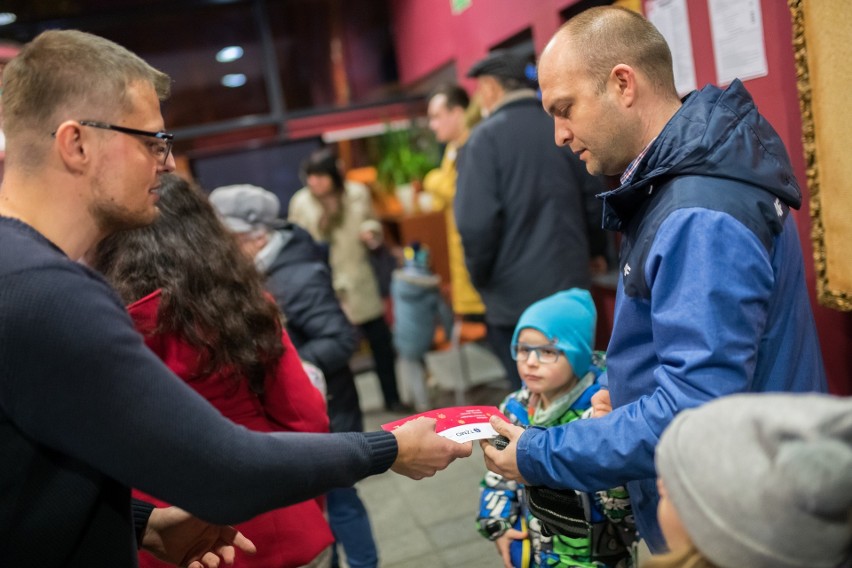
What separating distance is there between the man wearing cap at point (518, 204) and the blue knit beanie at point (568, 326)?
110cm

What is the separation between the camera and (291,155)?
7.24 m

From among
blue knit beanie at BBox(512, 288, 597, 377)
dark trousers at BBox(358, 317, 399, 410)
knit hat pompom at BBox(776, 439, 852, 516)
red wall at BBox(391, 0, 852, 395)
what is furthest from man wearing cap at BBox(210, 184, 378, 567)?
dark trousers at BBox(358, 317, 399, 410)

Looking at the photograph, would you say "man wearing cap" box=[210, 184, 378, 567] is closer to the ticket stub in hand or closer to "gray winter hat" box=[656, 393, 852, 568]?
the ticket stub in hand

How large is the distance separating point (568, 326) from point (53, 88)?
4.90 ft

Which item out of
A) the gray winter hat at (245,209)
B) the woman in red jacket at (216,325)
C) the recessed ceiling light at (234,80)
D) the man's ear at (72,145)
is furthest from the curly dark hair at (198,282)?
the recessed ceiling light at (234,80)

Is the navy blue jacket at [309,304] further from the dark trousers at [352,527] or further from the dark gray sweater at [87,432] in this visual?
the dark gray sweater at [87,432]

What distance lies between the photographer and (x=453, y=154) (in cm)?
499

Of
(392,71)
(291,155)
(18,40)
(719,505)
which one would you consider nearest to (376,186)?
(291,155)

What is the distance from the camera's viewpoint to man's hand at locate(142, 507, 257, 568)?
1.66m

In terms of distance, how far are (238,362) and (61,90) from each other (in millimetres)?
835

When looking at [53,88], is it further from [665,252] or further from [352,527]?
[352,527]

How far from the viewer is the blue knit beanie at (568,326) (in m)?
2.24

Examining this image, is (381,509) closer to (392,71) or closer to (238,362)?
(238,362)

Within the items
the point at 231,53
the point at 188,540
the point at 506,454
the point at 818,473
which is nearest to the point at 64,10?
the point at 231,53
